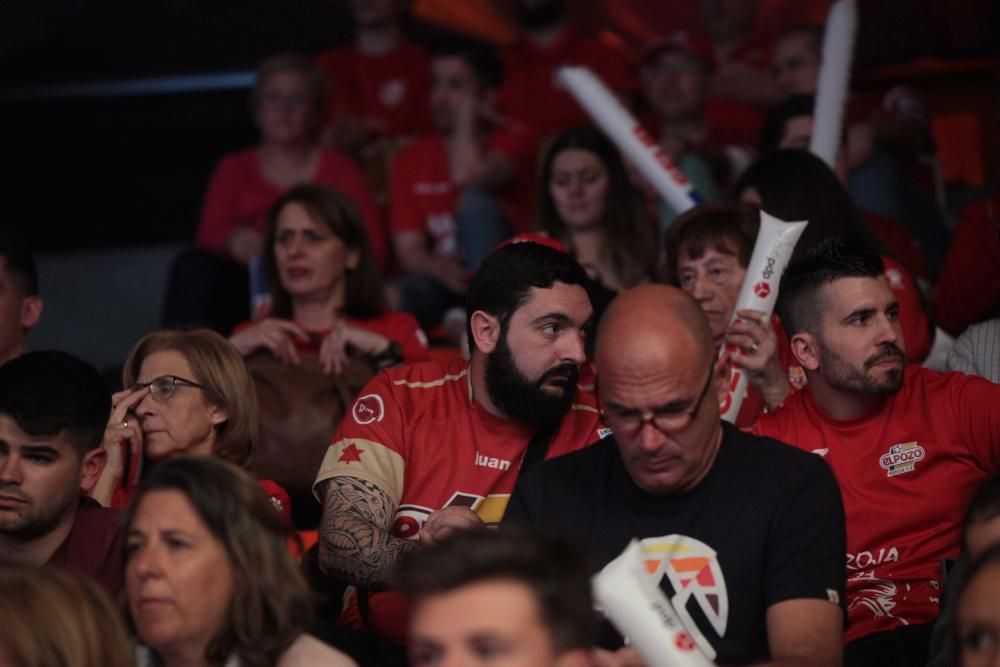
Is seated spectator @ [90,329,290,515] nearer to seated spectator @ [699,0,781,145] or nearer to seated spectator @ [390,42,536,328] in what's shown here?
seated spectator @ [390,42,536,328]

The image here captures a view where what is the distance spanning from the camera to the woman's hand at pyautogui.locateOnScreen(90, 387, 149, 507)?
12.2 ft

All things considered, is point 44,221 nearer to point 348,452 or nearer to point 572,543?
point 348,452

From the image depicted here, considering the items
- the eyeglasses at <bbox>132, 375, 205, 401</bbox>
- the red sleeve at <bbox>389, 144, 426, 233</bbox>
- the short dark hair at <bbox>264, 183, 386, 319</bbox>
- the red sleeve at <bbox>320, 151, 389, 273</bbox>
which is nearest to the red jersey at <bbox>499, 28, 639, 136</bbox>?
the red sleeve at <bbox>389, 144, 426, 233</bbox>

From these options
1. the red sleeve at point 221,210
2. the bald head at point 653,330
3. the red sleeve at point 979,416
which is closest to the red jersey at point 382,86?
the red sleeve at point 221,210

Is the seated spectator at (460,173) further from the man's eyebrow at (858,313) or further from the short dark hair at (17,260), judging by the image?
the man's eyebrow at (858,313)

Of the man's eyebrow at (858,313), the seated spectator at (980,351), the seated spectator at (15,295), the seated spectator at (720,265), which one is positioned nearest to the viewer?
the man's eyebrow at (858,313)

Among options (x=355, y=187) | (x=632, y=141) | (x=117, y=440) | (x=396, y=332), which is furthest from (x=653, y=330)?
(x=355, y=187)

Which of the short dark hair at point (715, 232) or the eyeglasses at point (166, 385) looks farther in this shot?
the short dark hair at point (715, 232)

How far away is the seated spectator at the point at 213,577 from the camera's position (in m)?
2.64

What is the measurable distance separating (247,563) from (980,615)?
120cm

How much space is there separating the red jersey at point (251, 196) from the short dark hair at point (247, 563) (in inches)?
120

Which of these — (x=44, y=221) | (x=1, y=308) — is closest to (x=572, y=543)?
(x=1, y=308)

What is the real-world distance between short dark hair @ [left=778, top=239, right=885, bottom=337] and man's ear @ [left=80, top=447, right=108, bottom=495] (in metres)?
1.60

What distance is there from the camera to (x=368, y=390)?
371cm
